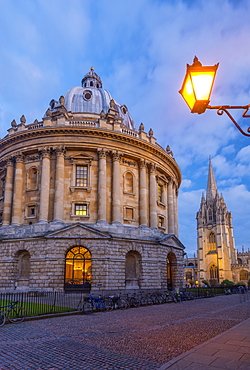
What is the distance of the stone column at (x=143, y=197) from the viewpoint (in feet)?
123

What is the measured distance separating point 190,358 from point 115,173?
29088 mm

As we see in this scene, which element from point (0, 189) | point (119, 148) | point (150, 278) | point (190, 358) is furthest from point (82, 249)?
point (190, 358)

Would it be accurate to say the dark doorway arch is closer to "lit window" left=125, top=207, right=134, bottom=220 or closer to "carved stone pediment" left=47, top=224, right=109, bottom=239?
"carved stone pediment" left=47, top=224, right=109, bottom=239

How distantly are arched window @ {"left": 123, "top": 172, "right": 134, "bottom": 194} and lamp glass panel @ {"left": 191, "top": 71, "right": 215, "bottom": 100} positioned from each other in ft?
105

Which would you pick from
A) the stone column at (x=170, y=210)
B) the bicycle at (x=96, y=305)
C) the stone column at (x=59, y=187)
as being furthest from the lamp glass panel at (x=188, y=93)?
the stone column at (x=170, y=210)

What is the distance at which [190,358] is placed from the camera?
7.93 m

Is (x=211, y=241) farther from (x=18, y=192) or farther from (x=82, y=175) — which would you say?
(x=18, y=192)

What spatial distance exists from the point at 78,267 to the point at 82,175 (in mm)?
10485

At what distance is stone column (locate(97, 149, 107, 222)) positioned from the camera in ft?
113

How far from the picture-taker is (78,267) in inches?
1248

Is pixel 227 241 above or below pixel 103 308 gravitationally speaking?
above

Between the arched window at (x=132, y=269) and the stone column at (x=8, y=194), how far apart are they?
1432 centimetres

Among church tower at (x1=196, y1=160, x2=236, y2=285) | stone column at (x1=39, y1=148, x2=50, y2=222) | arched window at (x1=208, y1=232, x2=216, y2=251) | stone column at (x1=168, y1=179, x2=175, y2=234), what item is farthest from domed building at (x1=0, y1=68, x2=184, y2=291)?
arched window at (x1=208, y1=232, x2=216, y2=251)

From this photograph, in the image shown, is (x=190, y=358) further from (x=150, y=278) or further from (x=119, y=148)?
(x=119, y=148)
